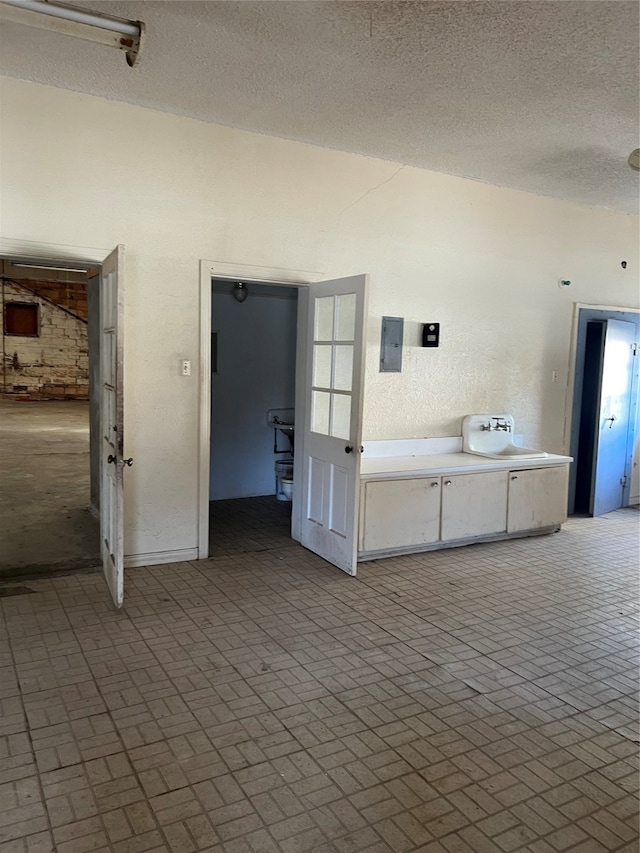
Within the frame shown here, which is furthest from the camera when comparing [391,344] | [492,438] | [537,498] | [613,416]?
[613,416]

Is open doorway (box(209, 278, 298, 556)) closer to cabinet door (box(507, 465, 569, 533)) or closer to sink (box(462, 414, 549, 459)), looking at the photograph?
sink (box(462, 414, 549, 459))

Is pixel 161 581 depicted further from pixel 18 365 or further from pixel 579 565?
pixel 18 365

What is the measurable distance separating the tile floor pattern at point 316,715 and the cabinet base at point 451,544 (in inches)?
14.7

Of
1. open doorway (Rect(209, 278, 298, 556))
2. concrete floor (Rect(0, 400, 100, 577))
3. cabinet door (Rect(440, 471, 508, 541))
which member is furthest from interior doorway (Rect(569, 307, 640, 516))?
concrete floor (Rect(0, 400, 100, 577))

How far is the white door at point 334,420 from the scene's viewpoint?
4098 millimetres

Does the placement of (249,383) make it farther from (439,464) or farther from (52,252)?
(52,252)

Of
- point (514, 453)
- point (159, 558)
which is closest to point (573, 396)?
point (514, 453)

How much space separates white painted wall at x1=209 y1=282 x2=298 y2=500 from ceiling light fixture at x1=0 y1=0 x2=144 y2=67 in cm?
315

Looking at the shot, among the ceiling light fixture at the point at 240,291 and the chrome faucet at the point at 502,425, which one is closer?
the chrome faucet at the point at 502,425

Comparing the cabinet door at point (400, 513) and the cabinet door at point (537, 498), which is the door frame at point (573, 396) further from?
the cabinet door at point (400, 513)

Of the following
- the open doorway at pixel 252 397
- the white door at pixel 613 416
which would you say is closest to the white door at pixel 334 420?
the open doorway at pixel 252 397

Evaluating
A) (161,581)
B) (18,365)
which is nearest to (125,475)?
(161,581)

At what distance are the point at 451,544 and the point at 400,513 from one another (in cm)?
68

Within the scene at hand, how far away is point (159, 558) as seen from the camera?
4.29 m
